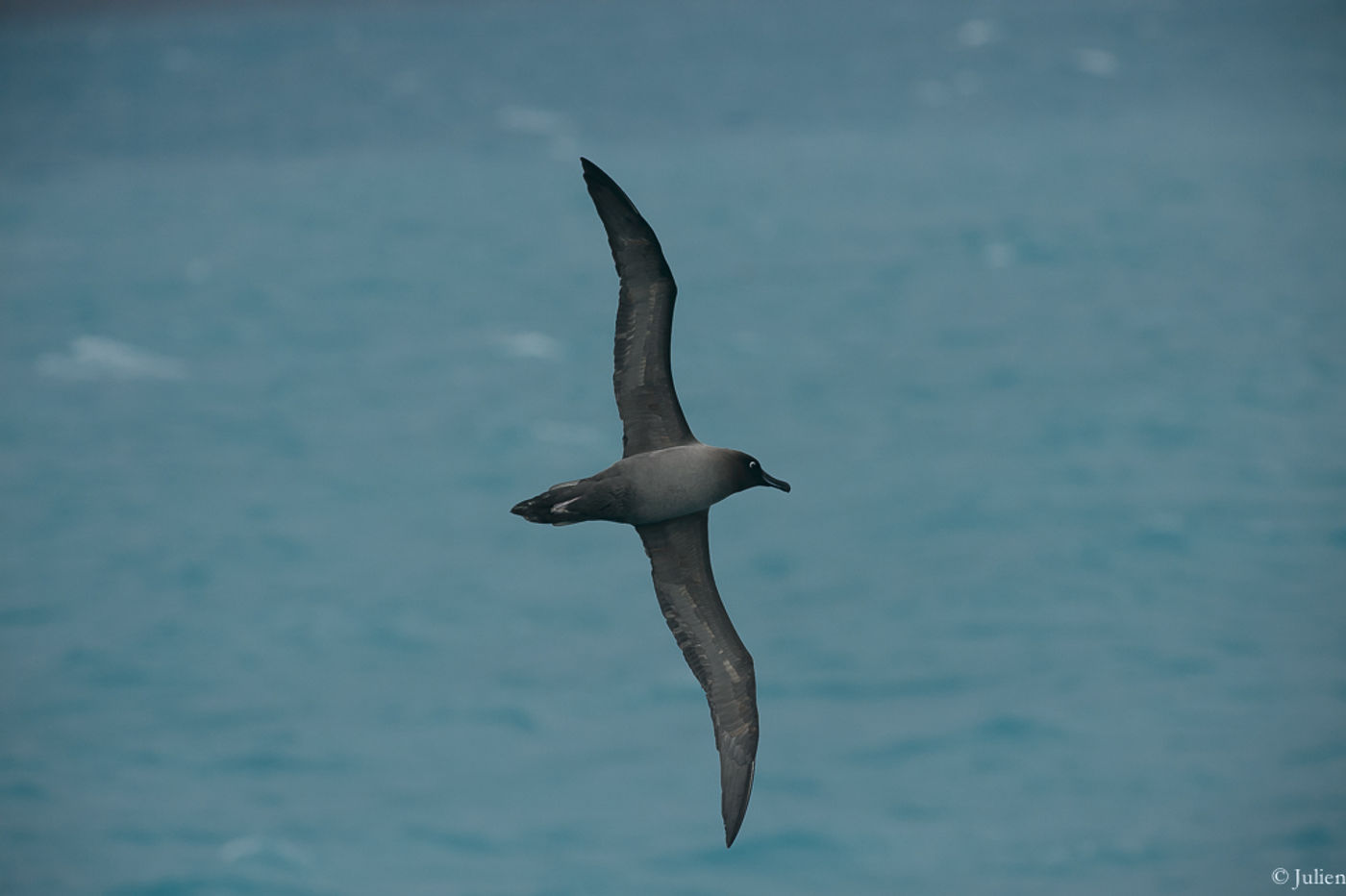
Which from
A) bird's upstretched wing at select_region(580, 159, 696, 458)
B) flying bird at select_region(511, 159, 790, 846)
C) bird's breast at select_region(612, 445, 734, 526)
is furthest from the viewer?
bird's breast at select_region(612, 445, 734, 526)

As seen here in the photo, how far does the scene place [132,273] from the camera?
86375mm

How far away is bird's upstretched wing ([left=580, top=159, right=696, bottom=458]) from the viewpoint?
556 inches

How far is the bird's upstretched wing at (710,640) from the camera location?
49.8 ft

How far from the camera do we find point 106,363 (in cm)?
8062

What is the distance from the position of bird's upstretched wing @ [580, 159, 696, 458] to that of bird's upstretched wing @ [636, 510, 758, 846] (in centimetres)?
88

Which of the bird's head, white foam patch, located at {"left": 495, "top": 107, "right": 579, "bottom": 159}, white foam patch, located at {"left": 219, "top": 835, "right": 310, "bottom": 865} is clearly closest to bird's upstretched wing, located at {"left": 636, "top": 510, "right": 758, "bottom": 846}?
the bird's head

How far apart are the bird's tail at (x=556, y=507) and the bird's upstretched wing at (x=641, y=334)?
103 centimetres

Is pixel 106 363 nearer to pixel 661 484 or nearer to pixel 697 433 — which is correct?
pixel 697 433

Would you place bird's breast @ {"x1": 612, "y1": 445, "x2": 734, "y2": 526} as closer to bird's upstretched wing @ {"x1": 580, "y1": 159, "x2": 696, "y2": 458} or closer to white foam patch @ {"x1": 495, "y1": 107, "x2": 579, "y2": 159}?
bird's upstretched wing @ {"x1": 580, "y1": 159, "x2": 696, "y2": 458}

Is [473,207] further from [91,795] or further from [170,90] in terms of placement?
[91,795]

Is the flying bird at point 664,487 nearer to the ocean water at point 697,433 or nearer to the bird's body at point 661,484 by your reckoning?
the bird's body at point 661,484

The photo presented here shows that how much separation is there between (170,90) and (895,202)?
136 feet

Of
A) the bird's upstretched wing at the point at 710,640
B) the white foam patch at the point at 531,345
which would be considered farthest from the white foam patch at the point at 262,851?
the bird's upstretched wing at the point at 710,640

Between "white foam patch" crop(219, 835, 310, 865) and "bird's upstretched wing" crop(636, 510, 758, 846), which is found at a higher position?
"white foam patch" crop(219, 835, 310, 865)
